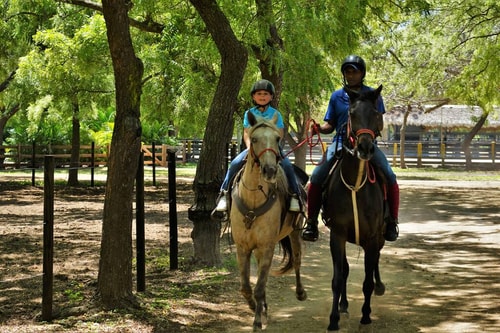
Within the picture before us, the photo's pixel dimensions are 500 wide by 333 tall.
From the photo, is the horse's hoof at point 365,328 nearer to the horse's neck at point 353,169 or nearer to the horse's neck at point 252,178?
the horse's neck at point 353,169

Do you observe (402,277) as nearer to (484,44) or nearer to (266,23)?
(266,23)

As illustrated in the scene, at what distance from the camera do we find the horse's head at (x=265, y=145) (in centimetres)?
707

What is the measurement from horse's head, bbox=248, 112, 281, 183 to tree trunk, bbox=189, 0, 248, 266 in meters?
3.75

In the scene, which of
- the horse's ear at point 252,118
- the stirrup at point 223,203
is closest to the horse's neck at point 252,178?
the horse's ear at point 252,118

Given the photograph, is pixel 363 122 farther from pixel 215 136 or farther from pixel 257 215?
pixel 215 136

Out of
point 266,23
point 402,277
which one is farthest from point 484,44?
point 402,277

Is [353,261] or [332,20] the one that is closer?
[353,261]

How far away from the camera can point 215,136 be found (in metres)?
11.5

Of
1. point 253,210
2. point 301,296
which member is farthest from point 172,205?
point 253,210

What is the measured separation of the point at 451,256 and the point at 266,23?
5.50 metres

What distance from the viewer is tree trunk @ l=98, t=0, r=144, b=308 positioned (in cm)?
841

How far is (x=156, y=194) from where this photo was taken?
2686 centimetres

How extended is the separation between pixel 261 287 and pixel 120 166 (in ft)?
7.03

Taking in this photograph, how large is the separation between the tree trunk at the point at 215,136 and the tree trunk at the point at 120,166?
2.92 m
